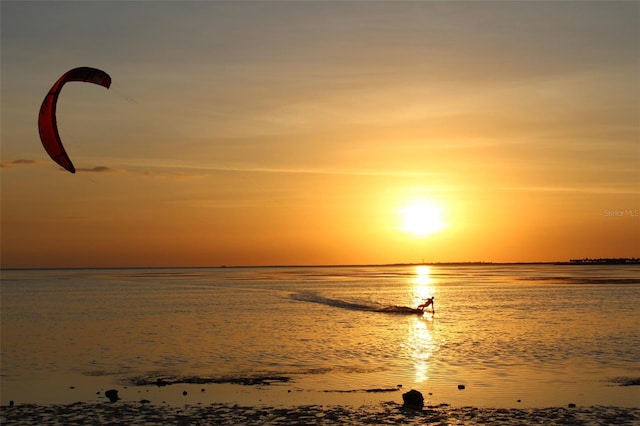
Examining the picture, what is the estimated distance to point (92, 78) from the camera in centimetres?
2500

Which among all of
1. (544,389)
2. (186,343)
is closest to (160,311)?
(186,343)

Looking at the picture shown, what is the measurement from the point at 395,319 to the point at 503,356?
2039cm

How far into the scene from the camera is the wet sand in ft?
58.4

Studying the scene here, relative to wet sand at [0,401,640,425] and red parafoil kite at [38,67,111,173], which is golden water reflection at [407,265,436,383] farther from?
red parafoil kite at [38,67,111,173]

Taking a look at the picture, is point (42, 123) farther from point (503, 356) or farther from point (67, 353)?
point (503, 356)

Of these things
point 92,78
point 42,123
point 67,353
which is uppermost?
point 92,78

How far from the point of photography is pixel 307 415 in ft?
61.2

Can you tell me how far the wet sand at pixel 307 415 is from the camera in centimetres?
1780

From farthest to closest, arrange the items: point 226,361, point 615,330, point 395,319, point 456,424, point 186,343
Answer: point 395,319, point 615,330, point 186,343, point 226,361, point 456,424

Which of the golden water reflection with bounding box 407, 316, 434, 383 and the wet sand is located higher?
the golden water reflection with bounding box 407, 316, 434, 383

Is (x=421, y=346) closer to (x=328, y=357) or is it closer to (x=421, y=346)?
(x=421, y=346)

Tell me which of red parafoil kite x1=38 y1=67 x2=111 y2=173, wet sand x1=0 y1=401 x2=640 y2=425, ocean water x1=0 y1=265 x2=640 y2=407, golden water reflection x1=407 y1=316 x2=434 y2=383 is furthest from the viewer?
golden water reflection x1=407 y1=316 x2=434 y2=383

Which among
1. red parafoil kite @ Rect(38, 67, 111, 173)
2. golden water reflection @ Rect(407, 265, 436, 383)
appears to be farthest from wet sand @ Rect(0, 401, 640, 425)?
red parafoil kite @ Rect(38, 67, 111, 173)

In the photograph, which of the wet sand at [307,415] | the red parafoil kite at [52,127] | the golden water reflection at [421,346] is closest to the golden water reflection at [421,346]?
the golden water reflection at [421,346]
